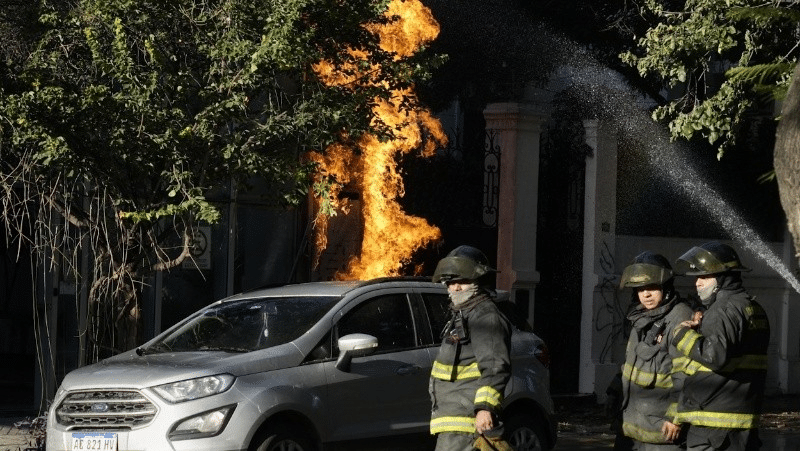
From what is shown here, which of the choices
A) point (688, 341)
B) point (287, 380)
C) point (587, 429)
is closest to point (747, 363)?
point (688, 341)

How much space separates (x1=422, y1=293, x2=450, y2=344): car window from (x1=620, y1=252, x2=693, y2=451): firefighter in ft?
7.98

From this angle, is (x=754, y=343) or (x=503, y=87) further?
(x=503, y=87)

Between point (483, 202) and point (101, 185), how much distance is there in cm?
705

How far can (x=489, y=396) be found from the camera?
711 centimetres

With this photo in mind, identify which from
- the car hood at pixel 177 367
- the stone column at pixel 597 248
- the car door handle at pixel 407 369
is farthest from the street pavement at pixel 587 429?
the car door handle at pixel 407 369

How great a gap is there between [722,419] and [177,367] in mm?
3630

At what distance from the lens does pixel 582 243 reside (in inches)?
691

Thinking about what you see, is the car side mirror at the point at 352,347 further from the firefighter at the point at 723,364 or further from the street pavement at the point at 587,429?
the street pavement at the point at 587,429

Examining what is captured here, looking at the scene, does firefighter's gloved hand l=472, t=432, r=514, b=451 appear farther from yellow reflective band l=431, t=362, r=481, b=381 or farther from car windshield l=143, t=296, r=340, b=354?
car windshield l=143, t=296, r=340, b=354

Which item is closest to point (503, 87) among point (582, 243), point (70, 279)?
point (582, 243)

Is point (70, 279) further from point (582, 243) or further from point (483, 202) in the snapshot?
point (582, 243)

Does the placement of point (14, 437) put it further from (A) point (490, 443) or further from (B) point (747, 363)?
(B) point (747, 363)

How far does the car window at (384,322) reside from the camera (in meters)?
9.64

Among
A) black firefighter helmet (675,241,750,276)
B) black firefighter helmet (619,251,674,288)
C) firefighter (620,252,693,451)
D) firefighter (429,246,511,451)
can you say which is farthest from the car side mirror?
black firefighter helmet (675,241,750,276)
